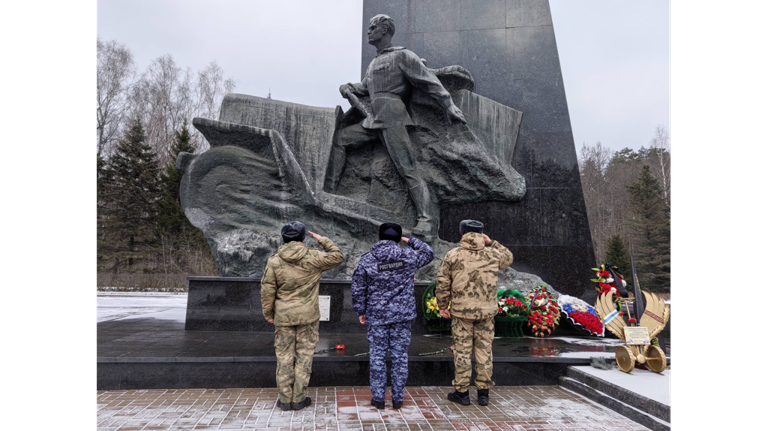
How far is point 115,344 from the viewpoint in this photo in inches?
181

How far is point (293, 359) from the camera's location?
3.50m

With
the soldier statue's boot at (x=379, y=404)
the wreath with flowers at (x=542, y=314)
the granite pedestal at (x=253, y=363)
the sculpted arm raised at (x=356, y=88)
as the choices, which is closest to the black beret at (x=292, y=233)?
the granite pedestal at (x=253, y=363)

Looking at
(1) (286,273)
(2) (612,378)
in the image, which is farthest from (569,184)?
(1) (286,273)

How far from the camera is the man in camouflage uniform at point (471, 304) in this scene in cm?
360

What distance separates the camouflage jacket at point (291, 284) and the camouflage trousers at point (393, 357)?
539 mm

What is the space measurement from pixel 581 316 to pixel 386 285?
3737mm

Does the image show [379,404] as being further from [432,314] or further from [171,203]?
[171,203]

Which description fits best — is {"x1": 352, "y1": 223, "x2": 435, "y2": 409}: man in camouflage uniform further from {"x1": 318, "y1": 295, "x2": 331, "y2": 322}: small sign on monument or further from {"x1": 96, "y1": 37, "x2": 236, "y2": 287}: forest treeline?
{"x1": 96, "y1": 37, "x2": 236, "y2": 287}: forest treeline

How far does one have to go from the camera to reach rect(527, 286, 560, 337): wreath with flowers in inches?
229

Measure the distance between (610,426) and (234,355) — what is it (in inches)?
126

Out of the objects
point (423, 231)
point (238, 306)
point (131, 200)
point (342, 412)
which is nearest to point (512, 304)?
point (423, 231)

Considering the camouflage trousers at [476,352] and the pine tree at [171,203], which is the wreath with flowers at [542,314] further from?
the pine tree at [171,203]
